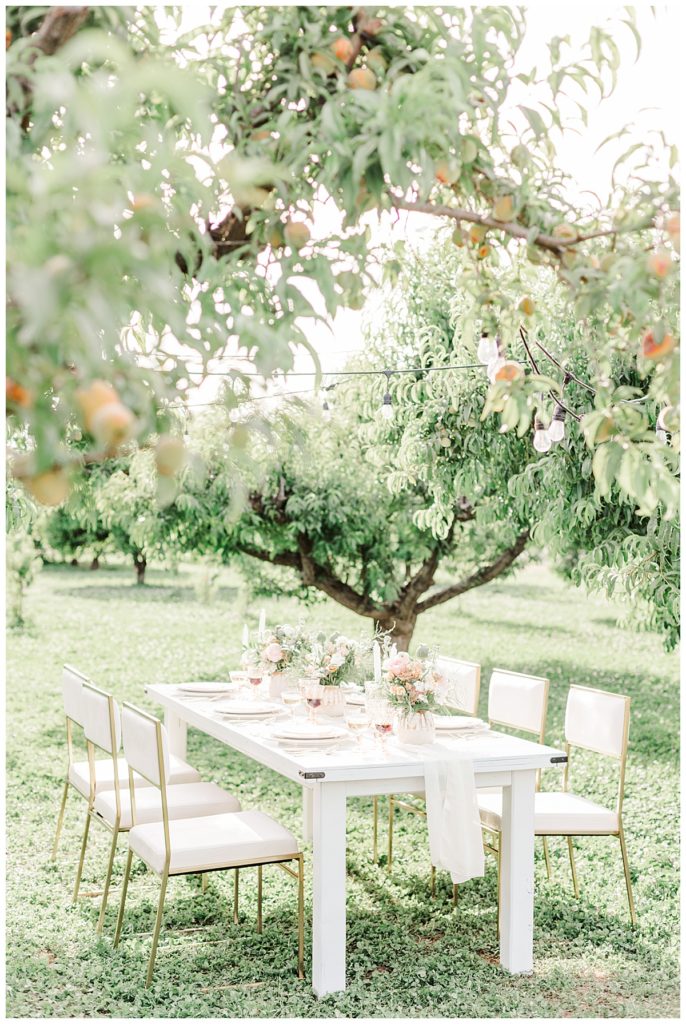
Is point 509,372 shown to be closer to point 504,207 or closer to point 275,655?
point 504,207

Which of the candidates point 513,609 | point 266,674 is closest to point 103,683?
point 266,674

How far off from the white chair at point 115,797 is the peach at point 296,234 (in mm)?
2598

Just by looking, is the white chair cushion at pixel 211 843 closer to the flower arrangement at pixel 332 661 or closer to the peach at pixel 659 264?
the flower arrangement at pixel 332 661

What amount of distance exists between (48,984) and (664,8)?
3624 mm

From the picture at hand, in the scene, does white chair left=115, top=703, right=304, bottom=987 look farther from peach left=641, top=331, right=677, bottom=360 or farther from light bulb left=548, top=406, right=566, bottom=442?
peach left=641, top=331, right=677, bottom=360

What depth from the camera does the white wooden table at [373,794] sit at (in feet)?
11.9

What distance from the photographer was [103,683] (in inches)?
440

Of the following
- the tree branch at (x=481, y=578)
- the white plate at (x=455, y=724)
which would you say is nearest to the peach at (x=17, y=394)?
the white plate at (x=455, y=724)

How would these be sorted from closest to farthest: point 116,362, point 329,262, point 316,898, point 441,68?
A: point 116,362 < point 441,68 < point 329,262 < point 316,898

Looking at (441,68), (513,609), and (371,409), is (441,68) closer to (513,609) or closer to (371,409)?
(371,409)

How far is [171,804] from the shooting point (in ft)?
14.5

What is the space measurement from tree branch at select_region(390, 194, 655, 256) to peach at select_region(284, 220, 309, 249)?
0.66 feet

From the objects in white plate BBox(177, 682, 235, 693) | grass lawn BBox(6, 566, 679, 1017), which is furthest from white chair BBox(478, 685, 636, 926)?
white plate BBox(177, 682, 235, 693)

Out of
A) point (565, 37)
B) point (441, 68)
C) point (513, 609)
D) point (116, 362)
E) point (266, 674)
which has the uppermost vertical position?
point (565, 37)
